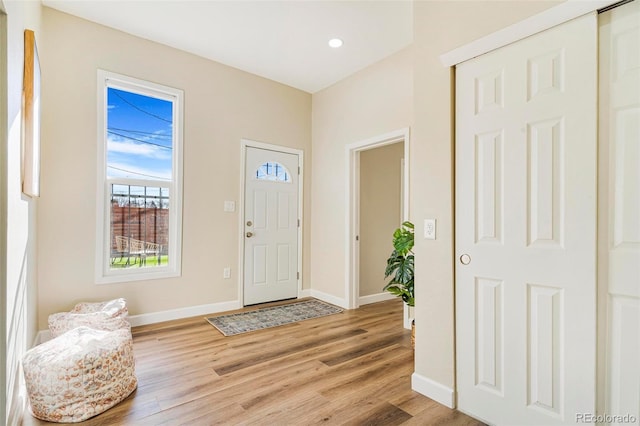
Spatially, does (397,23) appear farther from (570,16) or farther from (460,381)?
(460,381)

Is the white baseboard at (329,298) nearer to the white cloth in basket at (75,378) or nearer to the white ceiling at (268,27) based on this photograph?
the white cloth in basket at (75,378)

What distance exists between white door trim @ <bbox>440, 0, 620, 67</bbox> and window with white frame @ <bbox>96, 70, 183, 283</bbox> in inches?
114

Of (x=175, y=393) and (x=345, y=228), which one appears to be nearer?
(x=175, y=393)

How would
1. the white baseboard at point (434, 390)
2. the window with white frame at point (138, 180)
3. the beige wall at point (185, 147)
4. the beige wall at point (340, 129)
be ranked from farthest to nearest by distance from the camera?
1. the beige wall at point (340, 129)
2. the window with white frame at point (138, 180)
3. the beige wall at point (185, 147)
4. the white baseboard at point (434, 390)

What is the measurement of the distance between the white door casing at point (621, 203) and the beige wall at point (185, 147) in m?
3.41

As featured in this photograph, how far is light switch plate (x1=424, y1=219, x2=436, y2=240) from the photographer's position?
198cm

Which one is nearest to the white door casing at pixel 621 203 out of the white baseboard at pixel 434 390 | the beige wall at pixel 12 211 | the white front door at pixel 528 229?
the white front door at pixel 528 229

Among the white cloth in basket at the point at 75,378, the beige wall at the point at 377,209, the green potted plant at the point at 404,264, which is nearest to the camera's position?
the white cloth in basket at the point at 75,378

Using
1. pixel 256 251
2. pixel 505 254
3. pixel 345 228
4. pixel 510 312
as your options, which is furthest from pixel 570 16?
pixel 256 251

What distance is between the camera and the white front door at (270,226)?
4.05 metres

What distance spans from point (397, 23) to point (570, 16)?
1828mm

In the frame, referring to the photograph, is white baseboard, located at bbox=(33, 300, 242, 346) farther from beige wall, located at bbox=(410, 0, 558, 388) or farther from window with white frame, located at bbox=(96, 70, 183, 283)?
beige wall, located at bbox=(410, 0, 558, 388)

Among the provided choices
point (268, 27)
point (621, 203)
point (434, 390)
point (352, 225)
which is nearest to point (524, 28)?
point (621, 203)

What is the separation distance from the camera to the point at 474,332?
1.79 metres
